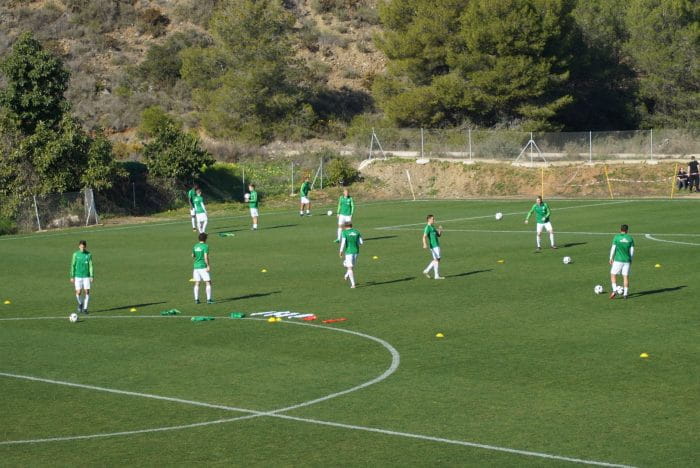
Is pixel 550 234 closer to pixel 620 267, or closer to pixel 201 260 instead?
pixel 620 267

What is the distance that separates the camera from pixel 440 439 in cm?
1533

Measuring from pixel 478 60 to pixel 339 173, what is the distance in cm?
1453

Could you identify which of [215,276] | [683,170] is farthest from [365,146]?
[215,276]

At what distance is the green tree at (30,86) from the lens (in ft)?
189

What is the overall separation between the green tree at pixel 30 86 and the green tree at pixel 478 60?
2848 centimetres

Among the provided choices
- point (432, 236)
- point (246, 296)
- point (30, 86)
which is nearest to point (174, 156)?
point (30, 86)

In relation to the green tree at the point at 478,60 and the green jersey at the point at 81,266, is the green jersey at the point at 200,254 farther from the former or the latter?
the green tree at the point at 478,60

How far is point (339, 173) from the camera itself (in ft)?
228

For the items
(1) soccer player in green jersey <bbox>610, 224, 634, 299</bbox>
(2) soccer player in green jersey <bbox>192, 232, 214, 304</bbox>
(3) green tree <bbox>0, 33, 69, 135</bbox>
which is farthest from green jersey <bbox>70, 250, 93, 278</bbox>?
(3) green tree <bbox>0, 33, 69, 135</bbox>

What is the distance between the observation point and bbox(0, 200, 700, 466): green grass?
50.1 feet

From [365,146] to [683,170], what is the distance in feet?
77.2

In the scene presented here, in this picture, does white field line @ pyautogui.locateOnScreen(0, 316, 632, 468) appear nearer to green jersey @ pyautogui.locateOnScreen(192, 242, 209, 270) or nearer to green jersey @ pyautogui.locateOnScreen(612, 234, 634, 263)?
green jersey @ pyautogui.locateOnScreen(192, 242, 209, 270)

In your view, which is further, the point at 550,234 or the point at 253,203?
the point at 253,203

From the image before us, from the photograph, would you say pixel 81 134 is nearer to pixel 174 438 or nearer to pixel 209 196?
pixel 209 196
